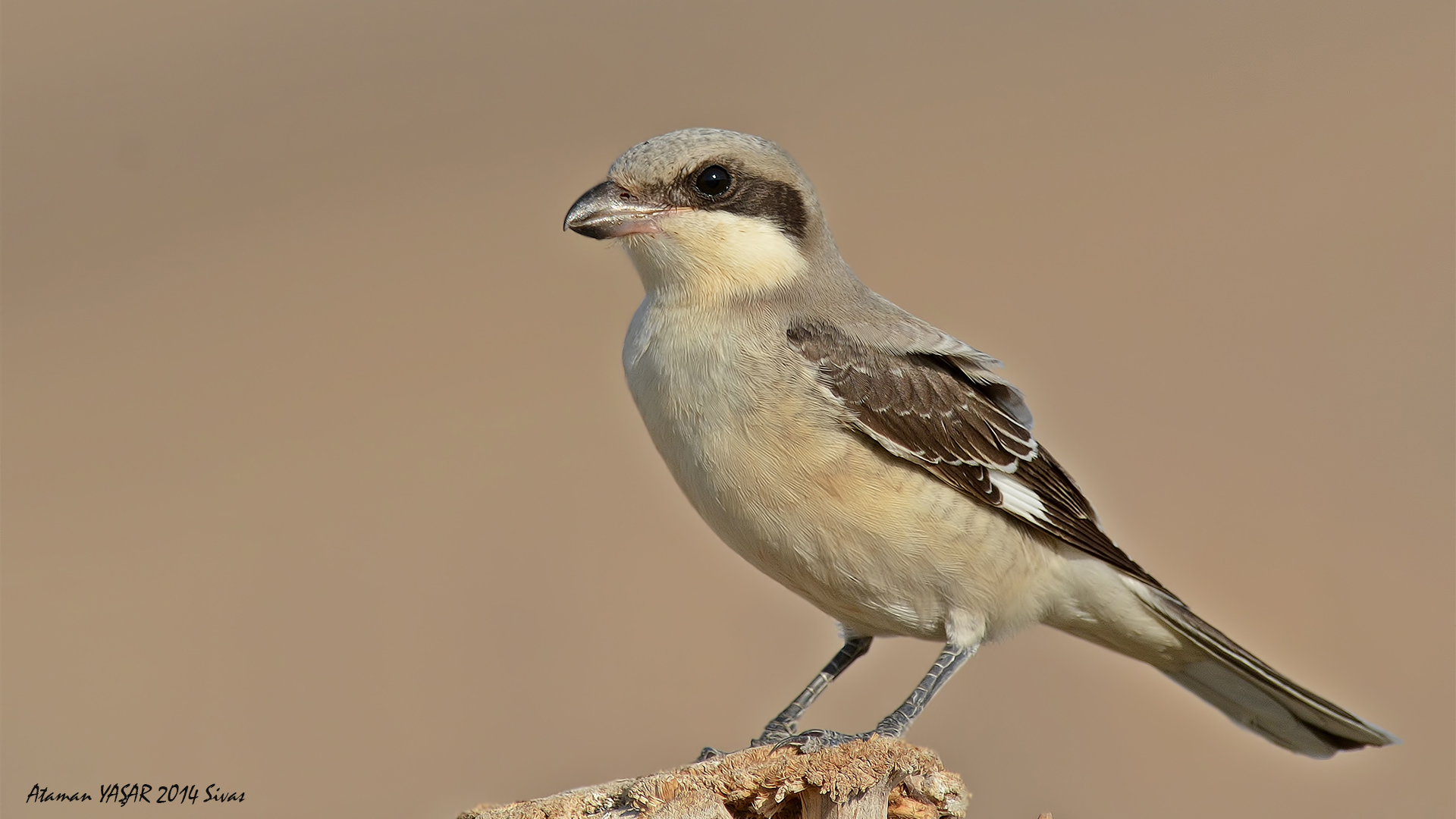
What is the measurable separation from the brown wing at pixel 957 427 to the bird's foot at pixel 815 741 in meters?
0.99

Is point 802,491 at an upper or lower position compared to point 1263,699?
lower

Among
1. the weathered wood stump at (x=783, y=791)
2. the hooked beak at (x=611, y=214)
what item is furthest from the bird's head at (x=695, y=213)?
the weathered wood stump at (x=783, y=791)

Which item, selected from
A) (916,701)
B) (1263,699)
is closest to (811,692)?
(916,701)

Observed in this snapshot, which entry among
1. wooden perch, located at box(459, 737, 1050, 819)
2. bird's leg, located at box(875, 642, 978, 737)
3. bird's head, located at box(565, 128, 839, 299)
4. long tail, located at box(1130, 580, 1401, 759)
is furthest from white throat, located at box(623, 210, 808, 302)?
long tail, located at box(1130, 580, 1401, 759)

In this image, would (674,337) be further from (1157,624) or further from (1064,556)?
(1157,624)

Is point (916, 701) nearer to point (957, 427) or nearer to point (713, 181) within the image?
point (957, 427)

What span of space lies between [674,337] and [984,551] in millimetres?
1295

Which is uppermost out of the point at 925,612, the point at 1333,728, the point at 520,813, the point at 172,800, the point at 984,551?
the point at 1333,728

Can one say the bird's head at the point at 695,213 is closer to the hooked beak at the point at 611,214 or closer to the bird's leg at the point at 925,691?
the hooked beak at the point at 611,214

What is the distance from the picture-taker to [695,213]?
432 cm

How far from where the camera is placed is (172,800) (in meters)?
6.75

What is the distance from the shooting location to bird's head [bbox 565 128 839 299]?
4258 millimetres

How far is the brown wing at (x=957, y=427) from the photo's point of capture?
13.6ft

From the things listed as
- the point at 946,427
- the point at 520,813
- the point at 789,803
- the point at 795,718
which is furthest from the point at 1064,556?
the point at 520,813
